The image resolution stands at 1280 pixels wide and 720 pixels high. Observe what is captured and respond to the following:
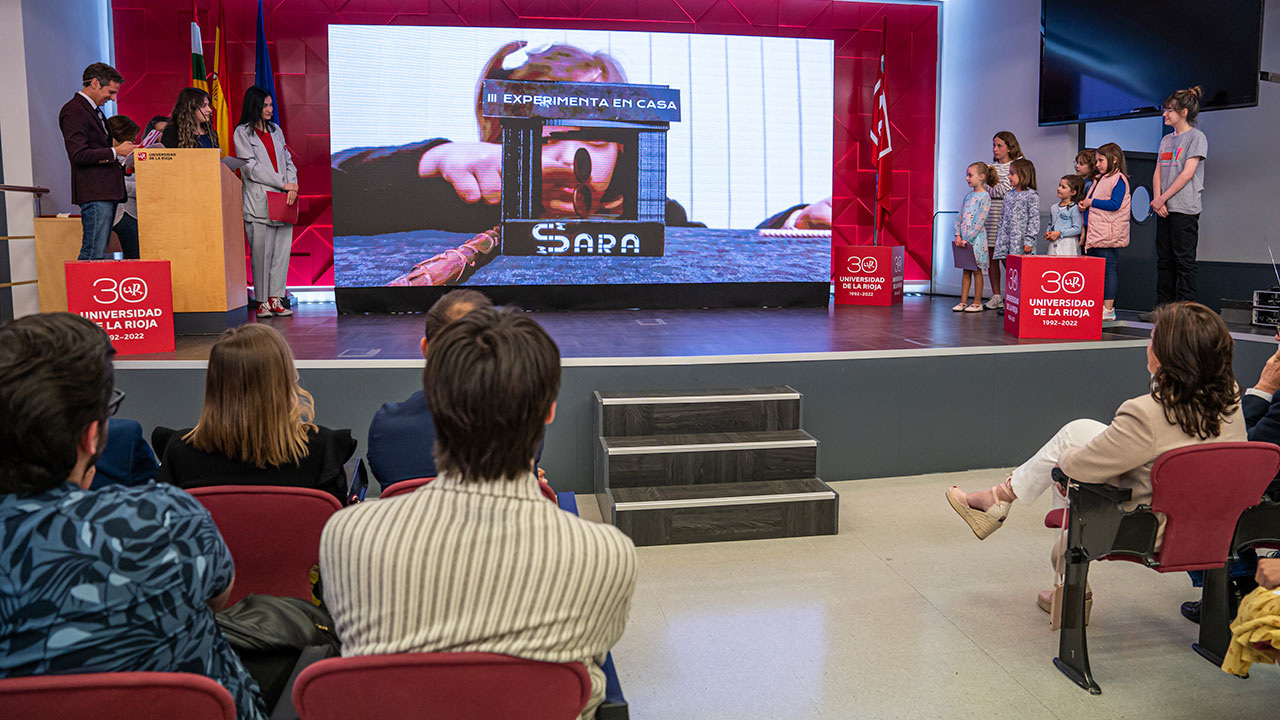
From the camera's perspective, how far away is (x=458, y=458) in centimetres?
125

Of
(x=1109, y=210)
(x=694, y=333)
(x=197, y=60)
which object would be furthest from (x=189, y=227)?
(x=1109, y=210)

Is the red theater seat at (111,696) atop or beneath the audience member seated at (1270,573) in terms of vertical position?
atop

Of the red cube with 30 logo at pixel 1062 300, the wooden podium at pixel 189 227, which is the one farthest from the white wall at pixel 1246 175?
the wooden podium at pixel 189 227

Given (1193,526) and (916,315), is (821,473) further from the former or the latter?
(916,315)

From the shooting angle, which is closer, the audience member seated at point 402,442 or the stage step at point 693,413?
the audience member seated at point 402,442

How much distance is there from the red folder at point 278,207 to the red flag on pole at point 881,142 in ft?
17.8

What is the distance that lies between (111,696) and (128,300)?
413 cm

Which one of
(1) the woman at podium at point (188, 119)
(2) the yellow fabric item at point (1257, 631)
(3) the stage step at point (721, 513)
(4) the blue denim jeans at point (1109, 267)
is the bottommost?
(3) the stage step at point (721, 513)

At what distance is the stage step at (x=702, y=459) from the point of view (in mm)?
3887

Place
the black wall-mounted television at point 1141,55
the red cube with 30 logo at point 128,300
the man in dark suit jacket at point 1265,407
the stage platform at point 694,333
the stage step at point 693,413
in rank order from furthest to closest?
1. the black wall-mounted television at point 1141,55
2. the stage platform at point 694,333
3. the red cube with 30 logo at point 128,300
4. the stage step at point 693,413
5. the man in dark suit jacket at point 1265,407

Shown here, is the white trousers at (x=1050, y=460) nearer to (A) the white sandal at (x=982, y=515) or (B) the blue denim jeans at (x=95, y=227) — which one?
(A) the white sandal at (x=982, y=515)

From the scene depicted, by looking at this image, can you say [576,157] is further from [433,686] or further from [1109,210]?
[433,686]

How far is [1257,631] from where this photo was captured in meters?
1.77

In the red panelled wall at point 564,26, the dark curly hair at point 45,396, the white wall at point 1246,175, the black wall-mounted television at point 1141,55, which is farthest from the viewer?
the red panelled wall at point 564,26
